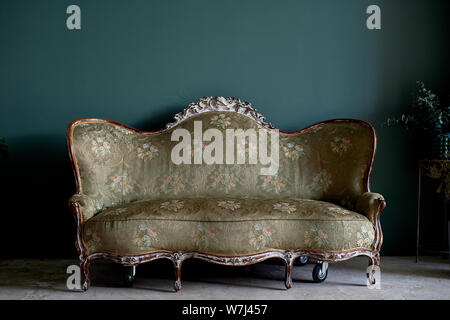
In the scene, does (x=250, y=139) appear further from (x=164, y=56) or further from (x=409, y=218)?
(x=409, y=218)

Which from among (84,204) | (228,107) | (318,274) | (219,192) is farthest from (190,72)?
(318,274)

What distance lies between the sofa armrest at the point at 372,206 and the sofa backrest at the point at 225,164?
19 centimetres

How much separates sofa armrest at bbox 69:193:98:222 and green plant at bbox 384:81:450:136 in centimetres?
202

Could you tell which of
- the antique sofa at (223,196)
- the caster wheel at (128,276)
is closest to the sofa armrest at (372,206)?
the antique sofa at (223,196)

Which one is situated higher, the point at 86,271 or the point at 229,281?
the point at 86,271

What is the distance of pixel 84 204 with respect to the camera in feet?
7.16

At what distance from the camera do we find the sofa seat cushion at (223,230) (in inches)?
82.8

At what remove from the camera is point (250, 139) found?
2.68 metres

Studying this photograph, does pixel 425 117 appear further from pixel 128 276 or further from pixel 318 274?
pixel 128 276

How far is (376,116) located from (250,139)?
100 cm

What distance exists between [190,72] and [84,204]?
1.26 metres

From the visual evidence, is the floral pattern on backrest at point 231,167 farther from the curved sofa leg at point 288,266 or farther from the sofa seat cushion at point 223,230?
the curved sofa leg at point 288,266

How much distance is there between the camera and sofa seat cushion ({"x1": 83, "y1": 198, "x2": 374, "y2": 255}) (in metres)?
2.10

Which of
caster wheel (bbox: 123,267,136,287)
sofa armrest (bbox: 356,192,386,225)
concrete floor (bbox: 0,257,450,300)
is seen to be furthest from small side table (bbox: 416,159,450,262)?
caster wheel (bbox: 123,267,136,287)
